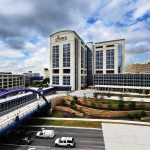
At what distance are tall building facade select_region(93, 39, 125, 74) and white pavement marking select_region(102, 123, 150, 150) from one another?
71170 millimetres

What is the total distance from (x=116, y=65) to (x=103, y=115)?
6200 centimetres

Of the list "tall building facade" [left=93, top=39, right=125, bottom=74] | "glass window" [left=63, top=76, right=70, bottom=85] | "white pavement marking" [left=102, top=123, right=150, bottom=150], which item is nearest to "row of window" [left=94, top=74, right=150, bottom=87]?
"tall building facade" [left=93, top=39, right=125, bottom=74]

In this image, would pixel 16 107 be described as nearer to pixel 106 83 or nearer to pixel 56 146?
pixel 56 146

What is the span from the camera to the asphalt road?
34438 mm

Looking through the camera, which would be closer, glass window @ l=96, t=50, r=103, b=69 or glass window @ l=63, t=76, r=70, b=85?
glass window @ l=63, t=76, r=70, b=85

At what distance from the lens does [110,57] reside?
382 ft

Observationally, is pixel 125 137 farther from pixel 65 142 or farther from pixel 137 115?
pixel 137 115

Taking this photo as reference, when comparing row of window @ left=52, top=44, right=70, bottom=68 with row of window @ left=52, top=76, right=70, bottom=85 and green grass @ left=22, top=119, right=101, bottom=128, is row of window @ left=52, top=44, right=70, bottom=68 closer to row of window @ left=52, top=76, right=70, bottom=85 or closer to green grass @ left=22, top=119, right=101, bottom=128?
row of window @ left=52, top=76, right=70, bottom=85

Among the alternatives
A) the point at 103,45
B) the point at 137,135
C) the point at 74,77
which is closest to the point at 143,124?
the point at 137,135

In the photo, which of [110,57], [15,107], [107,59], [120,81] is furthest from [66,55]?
[15,107]

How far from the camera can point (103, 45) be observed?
394 feet

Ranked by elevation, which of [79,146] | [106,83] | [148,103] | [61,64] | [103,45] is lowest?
[79,146]

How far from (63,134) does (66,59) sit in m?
62.9

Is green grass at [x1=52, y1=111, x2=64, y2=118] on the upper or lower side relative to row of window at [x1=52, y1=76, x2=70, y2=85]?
lower
